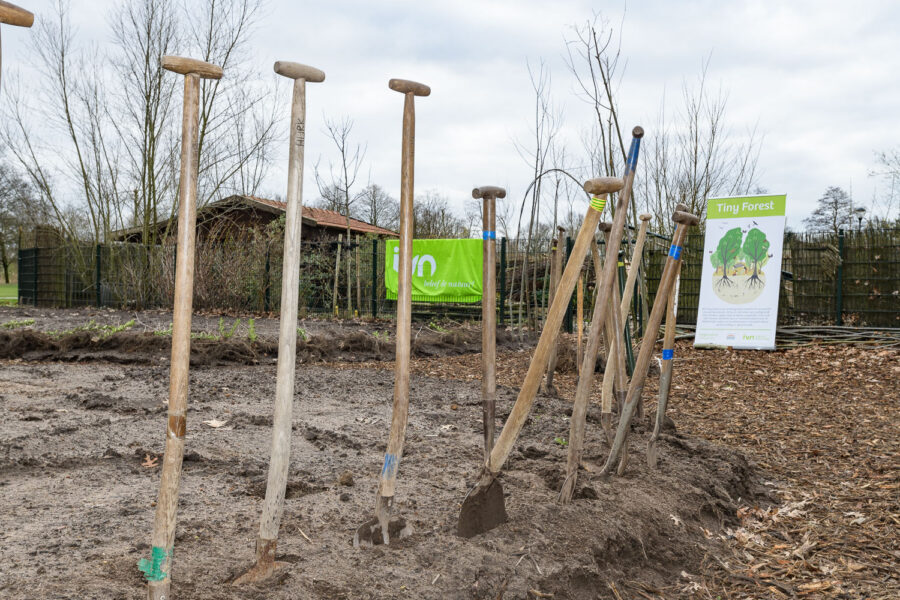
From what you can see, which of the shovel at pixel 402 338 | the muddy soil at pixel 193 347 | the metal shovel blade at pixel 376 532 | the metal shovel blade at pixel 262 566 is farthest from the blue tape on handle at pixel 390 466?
the muddy soil at pixel 193 347

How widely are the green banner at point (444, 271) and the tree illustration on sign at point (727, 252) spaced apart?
4.15 m

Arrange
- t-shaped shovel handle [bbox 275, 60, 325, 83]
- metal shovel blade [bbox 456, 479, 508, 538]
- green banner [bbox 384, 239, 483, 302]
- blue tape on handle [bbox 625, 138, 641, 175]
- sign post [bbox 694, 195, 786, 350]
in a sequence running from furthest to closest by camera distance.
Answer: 1. green banner [bbox 384, 239, 483, 302]
2. sign post [bbox 694, 195, 786, 350]
3. blue tape on handle [bbox 625, 138, 641, 175]
4. metal shovel blade [bbox 456, 479, 508, 538]
5. t-shaped shovel handle [bbox 275, 60, 325, 83]

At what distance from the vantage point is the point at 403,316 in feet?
6.88

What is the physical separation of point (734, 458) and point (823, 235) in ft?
26.6

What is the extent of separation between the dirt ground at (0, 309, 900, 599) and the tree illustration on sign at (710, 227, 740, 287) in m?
4.14

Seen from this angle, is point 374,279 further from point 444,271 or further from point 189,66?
point 189,66

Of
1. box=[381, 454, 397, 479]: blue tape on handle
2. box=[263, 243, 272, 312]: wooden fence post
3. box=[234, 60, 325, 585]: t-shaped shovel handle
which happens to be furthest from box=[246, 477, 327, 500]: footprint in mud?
box=[263, 243, 272, 312]: wooden fence post

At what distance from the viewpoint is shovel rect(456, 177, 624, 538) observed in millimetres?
2188

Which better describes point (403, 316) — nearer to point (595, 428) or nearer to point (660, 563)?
point (660, 563)

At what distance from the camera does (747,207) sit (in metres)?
9.65

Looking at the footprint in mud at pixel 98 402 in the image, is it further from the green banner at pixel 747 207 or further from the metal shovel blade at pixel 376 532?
the green banner at pixel 747 207

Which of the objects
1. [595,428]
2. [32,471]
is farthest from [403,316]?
[595,428]

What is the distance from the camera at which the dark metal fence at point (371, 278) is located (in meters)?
9.93

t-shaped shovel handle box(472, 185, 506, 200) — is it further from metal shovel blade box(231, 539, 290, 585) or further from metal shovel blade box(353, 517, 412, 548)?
metal shovel blade box(231, 539, 290, 585)
